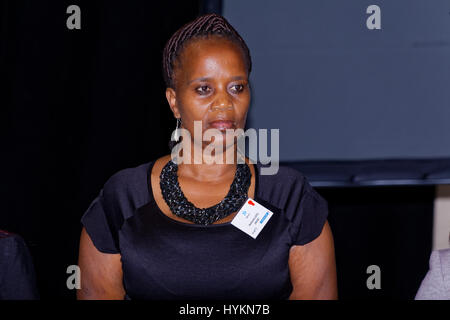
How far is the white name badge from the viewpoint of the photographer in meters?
1.32

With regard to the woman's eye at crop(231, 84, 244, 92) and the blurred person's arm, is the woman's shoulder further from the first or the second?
the blurred person's arm

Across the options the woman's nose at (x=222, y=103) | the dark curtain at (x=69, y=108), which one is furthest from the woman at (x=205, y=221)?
the dark curtain at (x=69, y=108)

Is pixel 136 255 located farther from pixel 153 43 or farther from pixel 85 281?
pixel 153 43

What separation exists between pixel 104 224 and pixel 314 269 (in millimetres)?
543

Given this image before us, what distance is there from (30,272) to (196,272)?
1.38 feet

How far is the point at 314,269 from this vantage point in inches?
53.7

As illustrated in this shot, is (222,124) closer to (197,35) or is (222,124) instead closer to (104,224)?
(197,35)

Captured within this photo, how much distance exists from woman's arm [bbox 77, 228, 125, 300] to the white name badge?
319mm

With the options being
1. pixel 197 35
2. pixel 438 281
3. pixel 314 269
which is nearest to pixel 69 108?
pixel 197 35

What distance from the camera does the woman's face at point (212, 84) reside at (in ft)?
4.10

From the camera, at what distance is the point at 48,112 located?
1.81 meters

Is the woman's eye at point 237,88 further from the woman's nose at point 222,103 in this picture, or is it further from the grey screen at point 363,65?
the grey screen at point 363,65

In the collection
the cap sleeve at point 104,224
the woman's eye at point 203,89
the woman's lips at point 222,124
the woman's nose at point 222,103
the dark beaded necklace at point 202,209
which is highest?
the woman's eye at point 203,89
